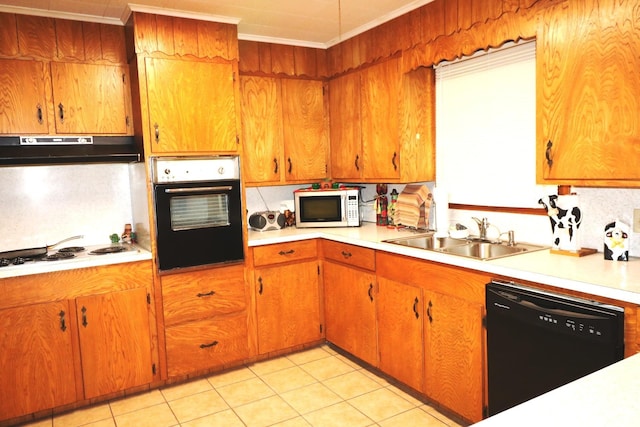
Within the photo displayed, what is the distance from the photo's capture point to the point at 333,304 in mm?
3453

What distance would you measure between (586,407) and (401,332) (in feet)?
6.14

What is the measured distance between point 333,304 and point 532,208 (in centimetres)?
153

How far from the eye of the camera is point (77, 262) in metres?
2.76

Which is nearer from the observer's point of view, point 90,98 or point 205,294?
point 90,98

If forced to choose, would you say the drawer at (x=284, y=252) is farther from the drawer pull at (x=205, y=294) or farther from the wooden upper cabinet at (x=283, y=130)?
the wooden upper cabinet at (x=283, y=130)

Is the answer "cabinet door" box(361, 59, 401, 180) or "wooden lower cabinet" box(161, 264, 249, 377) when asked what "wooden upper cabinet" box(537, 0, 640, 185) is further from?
"wooden lower cabinet" box(161, 264, 249, 377)

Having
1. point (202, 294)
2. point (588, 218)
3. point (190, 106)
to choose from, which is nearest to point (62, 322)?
point (202, 294)

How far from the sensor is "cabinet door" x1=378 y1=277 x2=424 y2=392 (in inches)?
105

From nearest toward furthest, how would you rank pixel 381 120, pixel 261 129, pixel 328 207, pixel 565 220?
pixel 565 220
pixel 381 120
pixel 261 129
pixel 328 207

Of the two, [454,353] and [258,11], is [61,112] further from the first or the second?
[454,353]

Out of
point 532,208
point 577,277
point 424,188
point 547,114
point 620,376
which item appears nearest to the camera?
point 620,376

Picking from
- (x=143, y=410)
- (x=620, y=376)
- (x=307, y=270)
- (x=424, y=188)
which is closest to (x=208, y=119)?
(x=307, y=270)

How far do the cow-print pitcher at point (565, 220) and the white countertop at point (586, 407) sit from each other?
131 centimetres

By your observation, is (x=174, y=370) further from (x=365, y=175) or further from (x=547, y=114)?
(x=547, y=114)
